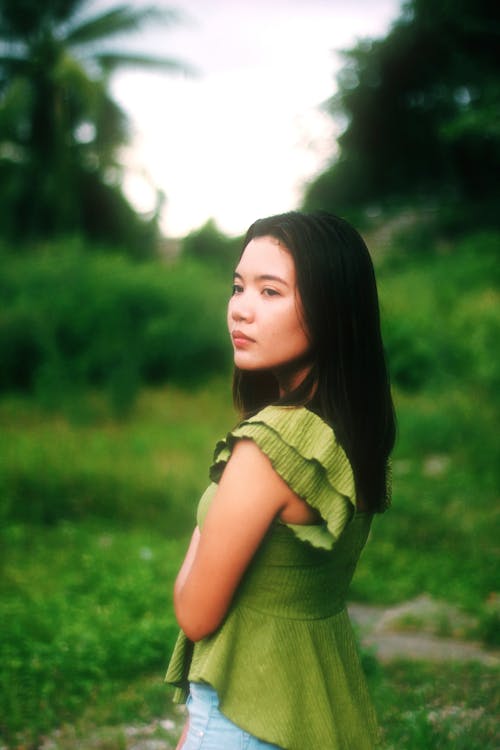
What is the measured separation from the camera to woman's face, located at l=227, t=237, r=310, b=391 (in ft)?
4.99

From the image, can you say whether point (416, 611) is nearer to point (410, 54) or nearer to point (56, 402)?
point (56, 402)

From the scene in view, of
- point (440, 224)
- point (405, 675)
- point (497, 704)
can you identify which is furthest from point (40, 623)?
point (440, 224)

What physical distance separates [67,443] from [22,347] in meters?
4.96

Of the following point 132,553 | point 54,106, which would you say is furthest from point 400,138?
point 132,553

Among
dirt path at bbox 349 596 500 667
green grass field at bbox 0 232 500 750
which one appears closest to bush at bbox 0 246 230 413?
green grass field at bbox 0 232 500 750

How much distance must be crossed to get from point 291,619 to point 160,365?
11679 millimetres

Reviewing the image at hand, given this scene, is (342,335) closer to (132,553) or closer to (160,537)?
(132,553)

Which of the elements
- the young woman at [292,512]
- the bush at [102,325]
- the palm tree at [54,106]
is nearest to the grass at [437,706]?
the young woman at [292,512]

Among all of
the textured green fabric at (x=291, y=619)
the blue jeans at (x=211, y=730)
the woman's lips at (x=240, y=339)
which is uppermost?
the woman's lips at (x=240, y=339)

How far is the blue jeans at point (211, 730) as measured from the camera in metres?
1.40

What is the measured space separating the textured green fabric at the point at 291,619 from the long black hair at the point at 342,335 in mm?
120

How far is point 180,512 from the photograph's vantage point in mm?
5992

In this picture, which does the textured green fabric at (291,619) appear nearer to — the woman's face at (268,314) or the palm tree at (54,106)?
the woman's face at (268,314)

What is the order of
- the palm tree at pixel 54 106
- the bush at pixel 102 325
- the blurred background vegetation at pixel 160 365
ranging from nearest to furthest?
the blurred background vegetation at pixel 160 365 < the bush at pixel 102 325 < the palm tree at pixel 54 106
